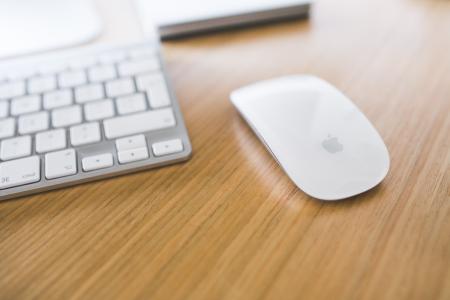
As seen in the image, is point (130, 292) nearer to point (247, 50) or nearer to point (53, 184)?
point (53, 184)

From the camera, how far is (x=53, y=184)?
353mm

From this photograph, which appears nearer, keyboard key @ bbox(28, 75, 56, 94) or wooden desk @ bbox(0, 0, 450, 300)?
wooden desk @ bbox(0, 0, 450, 300)

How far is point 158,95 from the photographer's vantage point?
0.42m

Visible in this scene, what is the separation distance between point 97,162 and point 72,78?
5.1 inches

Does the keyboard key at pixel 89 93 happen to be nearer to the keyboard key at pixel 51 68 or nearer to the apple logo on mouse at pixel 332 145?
the keyboard key at pixel 51 68

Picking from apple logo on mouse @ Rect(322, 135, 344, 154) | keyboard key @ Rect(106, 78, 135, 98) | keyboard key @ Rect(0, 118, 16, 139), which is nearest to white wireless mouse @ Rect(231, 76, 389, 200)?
apple logo on mouse @ Rect(322, 135, 344, 154)

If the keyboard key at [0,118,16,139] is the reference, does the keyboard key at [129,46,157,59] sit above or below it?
above

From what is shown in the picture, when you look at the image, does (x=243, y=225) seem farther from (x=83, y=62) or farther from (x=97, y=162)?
(x=83, y=62)

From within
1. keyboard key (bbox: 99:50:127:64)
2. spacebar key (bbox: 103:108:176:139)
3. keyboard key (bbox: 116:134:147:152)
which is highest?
keyboard key (bbox: 99:50:127:64)

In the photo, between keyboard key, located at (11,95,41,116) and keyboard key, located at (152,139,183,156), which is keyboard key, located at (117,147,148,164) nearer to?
keyboard key, located at (152,139,183,156)

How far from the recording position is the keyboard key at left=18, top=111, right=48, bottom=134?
0.39 metres

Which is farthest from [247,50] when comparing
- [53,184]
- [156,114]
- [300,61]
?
[53,184]

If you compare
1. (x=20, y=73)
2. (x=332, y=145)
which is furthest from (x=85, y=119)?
(x=332, y=145)

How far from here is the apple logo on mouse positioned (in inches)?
13.7
